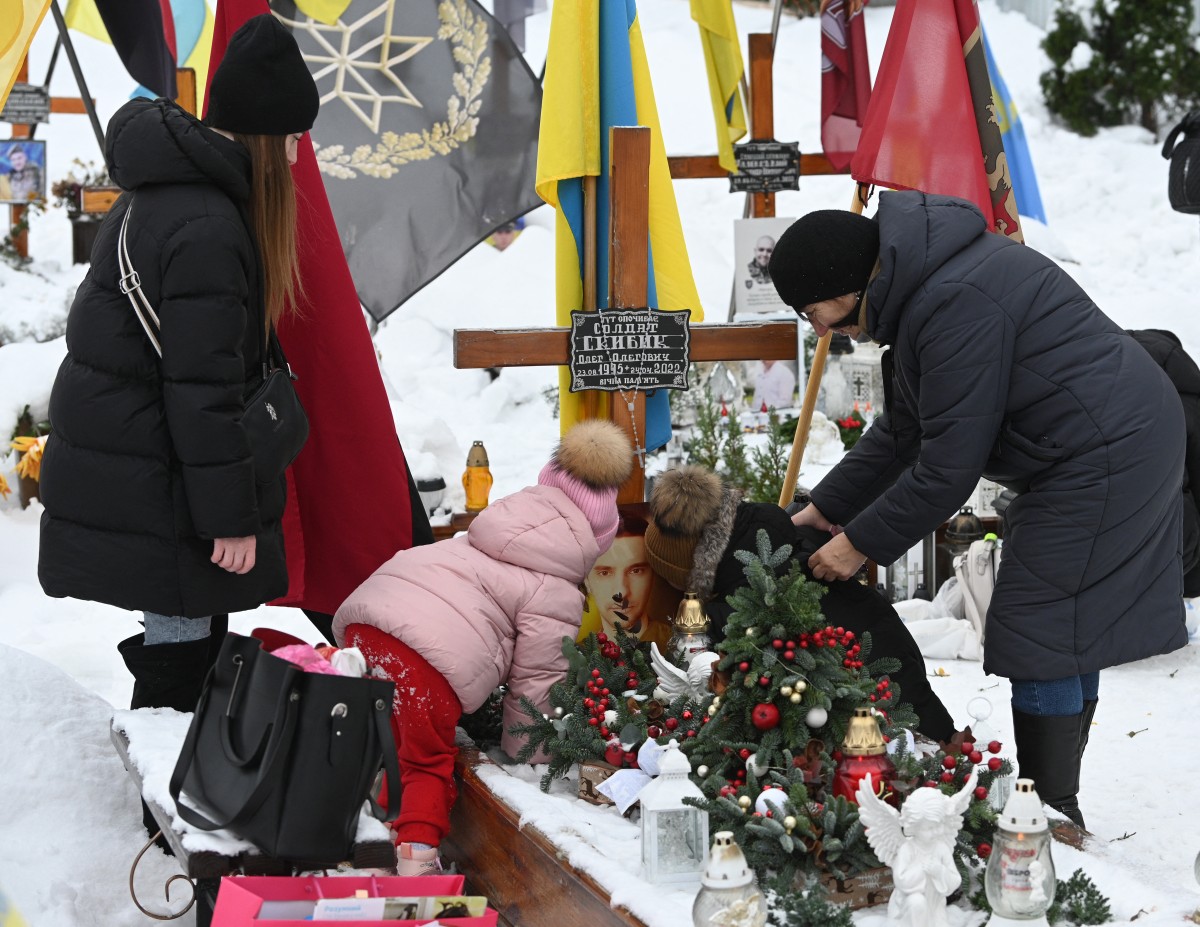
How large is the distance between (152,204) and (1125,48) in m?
14.4

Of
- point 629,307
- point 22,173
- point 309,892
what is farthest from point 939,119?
point 22,173

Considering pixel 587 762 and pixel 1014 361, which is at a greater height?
pixel 1014 361

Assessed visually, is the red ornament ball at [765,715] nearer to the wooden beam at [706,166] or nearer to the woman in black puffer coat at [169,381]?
the woman in black puffer coat at [169,381]

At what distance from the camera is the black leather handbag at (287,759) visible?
236 cm

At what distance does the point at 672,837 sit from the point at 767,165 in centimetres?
628

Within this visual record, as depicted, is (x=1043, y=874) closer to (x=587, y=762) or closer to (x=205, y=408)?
(x=587, y=762)

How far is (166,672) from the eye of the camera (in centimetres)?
299

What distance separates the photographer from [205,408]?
8.85ft

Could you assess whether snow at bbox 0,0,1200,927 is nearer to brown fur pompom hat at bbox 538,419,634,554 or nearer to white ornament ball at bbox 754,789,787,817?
white ornament ball at bbox 754,789,787,817

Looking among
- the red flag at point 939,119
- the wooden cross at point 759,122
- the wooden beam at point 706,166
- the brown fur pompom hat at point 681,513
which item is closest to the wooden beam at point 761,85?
the wooden cross at point 759,122

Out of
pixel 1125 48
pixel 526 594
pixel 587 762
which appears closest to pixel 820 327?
pixel 526 594

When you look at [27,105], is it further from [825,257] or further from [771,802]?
[771,802]

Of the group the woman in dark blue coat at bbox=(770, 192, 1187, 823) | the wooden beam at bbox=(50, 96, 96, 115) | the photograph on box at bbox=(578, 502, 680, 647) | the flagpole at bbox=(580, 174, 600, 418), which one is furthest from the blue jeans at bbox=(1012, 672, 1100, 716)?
the wooden beam at bbox=(50, 96, 96, 115)

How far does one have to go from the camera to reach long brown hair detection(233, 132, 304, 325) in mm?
2924
